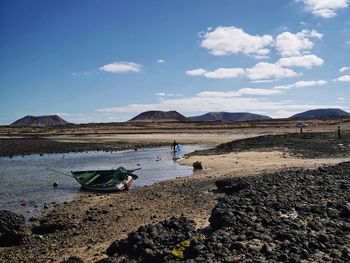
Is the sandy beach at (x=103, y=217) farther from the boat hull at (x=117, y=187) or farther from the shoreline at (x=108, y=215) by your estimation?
the boat hull at (x=117, y=187)

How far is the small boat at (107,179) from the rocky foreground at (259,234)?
9.67 meters

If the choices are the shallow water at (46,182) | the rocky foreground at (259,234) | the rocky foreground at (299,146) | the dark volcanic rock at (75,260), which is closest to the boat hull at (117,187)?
the shallow water at (46,182)

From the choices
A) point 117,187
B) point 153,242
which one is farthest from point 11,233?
point 117,187

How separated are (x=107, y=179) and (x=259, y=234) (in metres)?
16.8

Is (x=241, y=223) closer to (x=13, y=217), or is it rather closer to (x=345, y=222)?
(x=345, y=222)

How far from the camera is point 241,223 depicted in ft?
37.3

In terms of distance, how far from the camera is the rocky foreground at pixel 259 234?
9219 mm

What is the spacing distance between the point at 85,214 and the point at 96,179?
9.24 m

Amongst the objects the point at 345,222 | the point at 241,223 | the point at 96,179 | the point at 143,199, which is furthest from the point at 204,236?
the point at 96,179

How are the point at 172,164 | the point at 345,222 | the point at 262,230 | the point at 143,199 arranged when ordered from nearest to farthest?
1. the point at 262,230
2. the point at 345,222
3. the point at 143,199
4. the point at 172,164

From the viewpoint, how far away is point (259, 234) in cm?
1038

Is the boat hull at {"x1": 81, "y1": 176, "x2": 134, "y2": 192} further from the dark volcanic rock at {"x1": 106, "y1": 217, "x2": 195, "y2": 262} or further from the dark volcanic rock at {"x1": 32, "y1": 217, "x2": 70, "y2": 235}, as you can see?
the dark volcanic rock at {"x1": 106, "y1": 217, "x2": 195, "y2": 262}

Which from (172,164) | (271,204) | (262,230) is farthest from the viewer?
(172,164)

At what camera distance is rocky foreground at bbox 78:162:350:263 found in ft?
30.2
